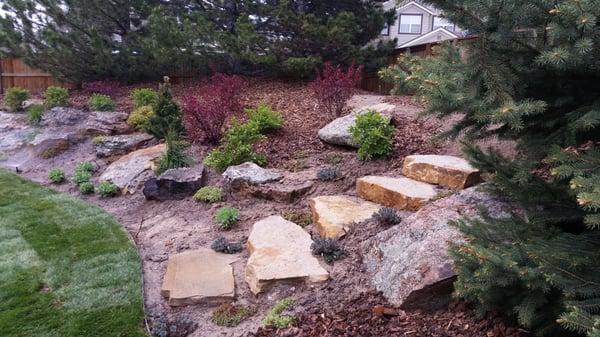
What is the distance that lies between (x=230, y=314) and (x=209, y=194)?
2.38 meters

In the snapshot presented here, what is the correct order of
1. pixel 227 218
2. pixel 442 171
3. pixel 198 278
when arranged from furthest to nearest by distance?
pixel 227 218 → pixel 442 171 → pixel 198 278

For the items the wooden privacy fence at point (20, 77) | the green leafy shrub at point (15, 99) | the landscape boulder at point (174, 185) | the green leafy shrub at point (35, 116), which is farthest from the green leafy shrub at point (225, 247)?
the wooden privacy fence at point (20, 77)

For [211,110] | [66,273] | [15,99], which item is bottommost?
[66,273]

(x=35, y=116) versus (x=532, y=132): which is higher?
(x=532, y=132)

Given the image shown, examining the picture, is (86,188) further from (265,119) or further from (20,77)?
(20,77)

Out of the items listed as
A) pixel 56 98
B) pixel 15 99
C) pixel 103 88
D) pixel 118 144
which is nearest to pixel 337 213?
pixel 118 144

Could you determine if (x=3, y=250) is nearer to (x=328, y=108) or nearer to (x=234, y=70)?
(x=328, y=108)

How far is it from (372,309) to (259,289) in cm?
101

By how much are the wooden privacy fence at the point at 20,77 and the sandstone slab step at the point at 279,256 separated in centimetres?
1224

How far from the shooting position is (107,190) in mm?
6699

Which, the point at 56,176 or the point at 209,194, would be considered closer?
the point at 209,194

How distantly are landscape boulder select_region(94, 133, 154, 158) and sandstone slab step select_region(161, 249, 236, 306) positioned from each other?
432 cm

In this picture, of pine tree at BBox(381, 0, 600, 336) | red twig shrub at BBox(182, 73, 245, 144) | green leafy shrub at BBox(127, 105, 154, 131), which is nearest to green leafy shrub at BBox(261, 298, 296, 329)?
pine tree at BBox(381, 0, 600, 336)

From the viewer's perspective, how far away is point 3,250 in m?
4.93
